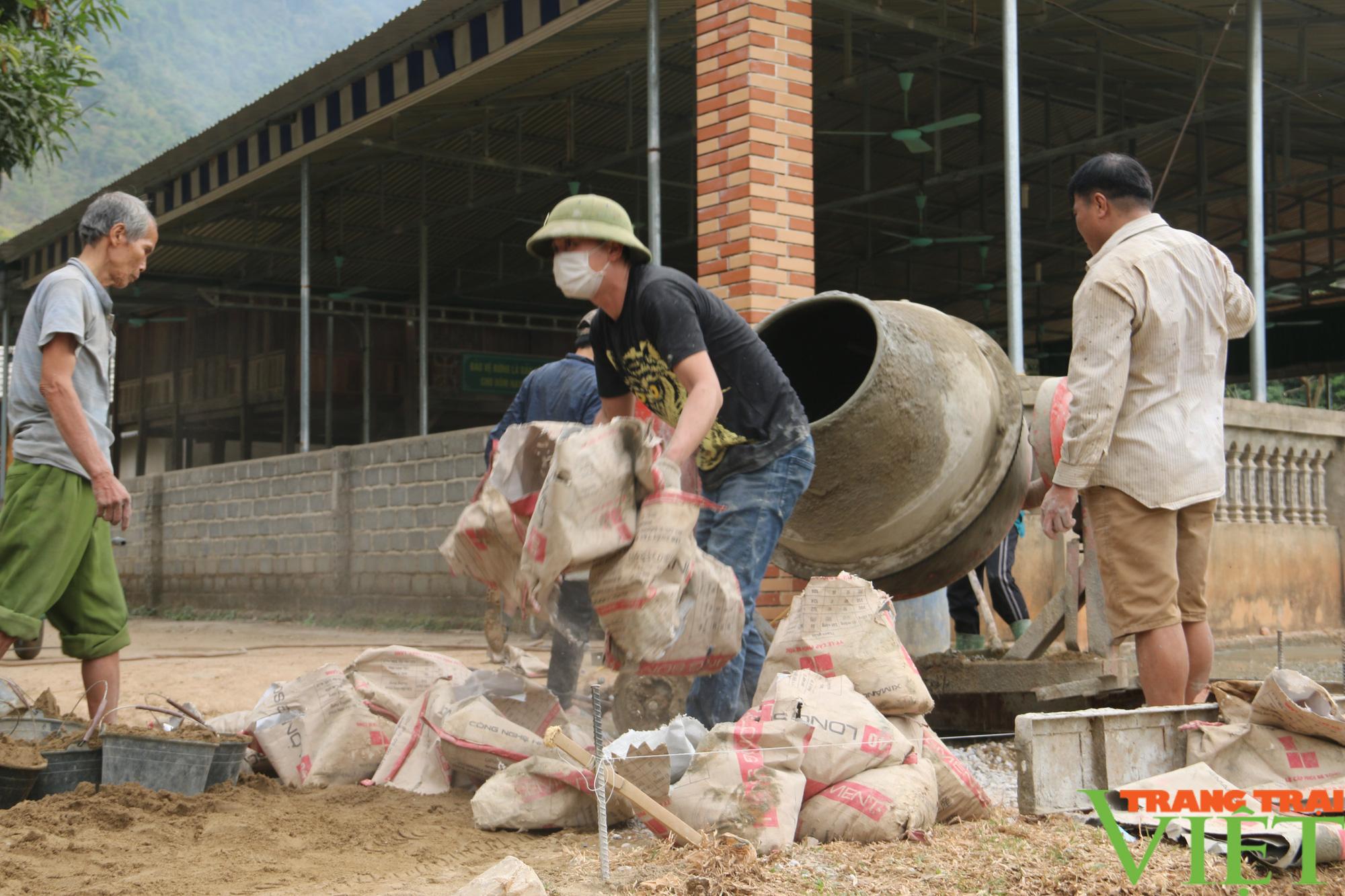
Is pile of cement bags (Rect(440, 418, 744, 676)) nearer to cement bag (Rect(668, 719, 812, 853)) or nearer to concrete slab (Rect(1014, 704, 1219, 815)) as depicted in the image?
cement bag (Rect(668, 719, 812, 853))

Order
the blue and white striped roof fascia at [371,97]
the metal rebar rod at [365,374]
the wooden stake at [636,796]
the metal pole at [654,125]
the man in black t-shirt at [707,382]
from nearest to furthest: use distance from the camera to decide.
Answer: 1. the wooden stake at [636,796]
2. the man in black t-shirt at [707,382]
3. the metal pole at [654,125]
4. the blue and white striped roof fascia at [371,97]
5. the metal rebar rod at [365,374]

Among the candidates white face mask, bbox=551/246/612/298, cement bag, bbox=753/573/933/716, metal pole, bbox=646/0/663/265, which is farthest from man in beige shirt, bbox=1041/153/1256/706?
metal pole, bbox=646/0/663/265

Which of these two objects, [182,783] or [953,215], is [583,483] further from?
[953,215]

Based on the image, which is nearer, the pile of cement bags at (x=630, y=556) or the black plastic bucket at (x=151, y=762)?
the pile of cement bags at (x=630, y=556)

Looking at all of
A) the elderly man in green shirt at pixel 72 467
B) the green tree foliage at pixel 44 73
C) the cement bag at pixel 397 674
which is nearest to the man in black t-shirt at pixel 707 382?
the cement bag at pixel 397 674

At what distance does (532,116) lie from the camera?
1391 cm

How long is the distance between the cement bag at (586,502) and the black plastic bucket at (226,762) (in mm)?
1120

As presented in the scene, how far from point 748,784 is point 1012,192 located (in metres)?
5.53

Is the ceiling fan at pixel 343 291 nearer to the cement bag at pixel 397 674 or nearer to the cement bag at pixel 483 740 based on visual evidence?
the cement bag at pixel 397 674

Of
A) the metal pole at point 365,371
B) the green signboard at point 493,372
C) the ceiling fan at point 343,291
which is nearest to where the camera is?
the ceiling fan at point 343,291

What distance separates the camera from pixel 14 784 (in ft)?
10.9

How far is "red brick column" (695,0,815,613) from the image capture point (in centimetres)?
660

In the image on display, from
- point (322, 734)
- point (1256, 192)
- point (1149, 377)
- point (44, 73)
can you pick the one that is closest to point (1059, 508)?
point (1149, 377)

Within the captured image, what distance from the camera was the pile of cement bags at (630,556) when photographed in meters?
2.97
